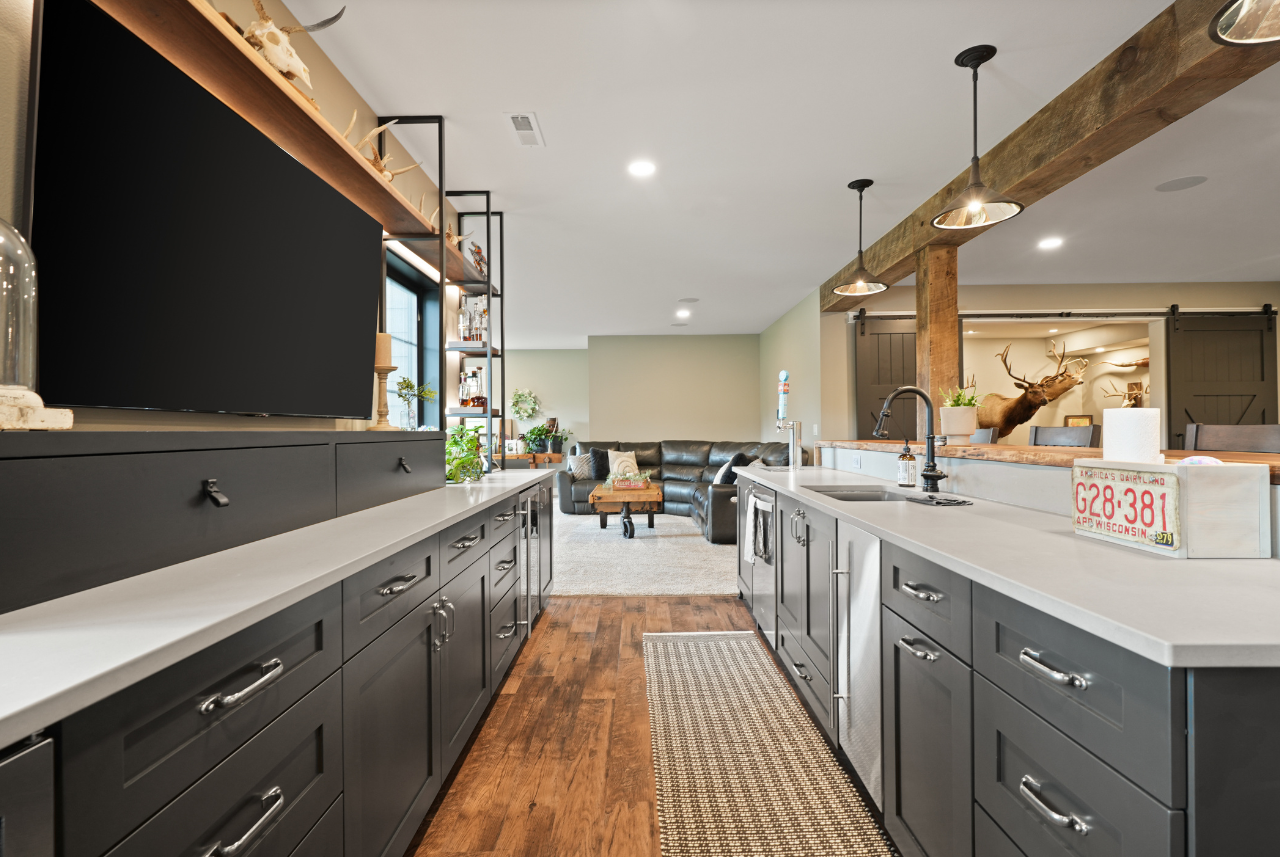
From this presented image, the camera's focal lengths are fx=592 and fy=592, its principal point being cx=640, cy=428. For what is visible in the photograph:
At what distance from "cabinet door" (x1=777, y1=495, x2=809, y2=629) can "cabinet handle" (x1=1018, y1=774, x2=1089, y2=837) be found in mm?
1264

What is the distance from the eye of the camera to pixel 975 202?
2.37 m

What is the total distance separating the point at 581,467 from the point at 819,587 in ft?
19.3

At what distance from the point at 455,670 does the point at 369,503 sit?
608 mm

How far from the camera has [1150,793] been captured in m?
0.72

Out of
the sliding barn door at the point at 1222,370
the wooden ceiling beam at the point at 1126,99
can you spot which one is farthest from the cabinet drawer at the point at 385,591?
the sliding barn door at the point at 1222,370

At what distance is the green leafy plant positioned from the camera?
35.4ft

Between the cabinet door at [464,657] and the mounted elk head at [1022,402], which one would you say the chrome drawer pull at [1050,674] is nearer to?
the cabinet door at [464,657]

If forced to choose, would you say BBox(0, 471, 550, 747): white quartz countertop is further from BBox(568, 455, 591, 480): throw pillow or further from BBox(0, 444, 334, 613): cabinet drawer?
BBox(568, 455, 591, 480): throw pillow

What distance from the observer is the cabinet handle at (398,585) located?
1.27 metres

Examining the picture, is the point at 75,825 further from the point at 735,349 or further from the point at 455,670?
the point at 735,349

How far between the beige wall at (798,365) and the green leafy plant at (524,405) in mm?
4250

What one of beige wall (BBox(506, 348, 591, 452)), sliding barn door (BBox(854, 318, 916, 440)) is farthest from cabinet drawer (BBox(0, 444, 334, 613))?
beige wall (BBox(506, 348, 591, 452))

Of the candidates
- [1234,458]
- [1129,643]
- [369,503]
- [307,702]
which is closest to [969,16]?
[1234,458]

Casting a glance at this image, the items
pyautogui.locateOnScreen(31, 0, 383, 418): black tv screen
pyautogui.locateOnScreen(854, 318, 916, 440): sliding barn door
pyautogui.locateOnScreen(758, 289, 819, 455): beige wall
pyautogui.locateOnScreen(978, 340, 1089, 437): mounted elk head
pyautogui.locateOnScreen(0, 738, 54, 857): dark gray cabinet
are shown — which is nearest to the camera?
pyautogui.locateOnScreen(0, 738, 54, 857): dark gray cabinet
